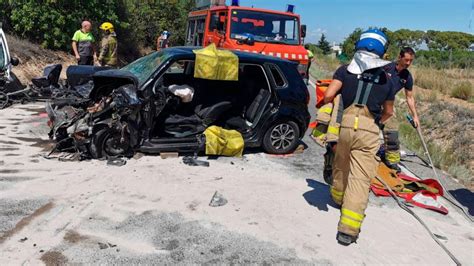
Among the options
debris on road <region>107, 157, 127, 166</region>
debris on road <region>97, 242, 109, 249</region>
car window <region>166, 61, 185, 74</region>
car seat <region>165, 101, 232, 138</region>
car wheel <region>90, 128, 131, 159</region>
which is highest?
car window <region>166, 61, 185, 74</region>

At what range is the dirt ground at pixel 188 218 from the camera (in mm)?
4012

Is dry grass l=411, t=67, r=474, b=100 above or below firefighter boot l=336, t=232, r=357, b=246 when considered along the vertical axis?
above

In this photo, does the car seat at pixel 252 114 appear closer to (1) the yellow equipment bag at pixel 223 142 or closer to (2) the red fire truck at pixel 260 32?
(1) the yellow equipment bag at pixel 223 142

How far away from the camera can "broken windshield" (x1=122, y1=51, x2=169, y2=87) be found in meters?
6.28

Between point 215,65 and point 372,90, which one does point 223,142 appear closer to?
point 215,65

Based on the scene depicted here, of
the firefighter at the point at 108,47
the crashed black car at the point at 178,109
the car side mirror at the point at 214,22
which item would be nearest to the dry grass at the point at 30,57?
the firefighter at the point at 108,47

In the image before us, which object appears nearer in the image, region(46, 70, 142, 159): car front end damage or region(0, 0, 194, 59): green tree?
region(46, 70, 142, 159): car front end damage

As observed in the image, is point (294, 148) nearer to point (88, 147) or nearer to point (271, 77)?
point (271, 77)

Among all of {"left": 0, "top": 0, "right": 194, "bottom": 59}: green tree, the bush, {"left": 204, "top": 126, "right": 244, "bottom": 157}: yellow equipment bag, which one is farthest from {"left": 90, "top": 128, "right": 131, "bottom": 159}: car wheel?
the bush

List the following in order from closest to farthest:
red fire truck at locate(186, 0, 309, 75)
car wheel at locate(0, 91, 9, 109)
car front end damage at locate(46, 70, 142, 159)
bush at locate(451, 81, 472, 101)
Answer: car front end damage at locate(46, 70, 142, 159) → car wheel at locate(0, 91, 9, 109) → red fire truck at locate(186, 0, 309, 75) → bush at locate(451, 81, 472, 101)

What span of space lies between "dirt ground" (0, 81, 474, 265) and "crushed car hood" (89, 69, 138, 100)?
1035mm

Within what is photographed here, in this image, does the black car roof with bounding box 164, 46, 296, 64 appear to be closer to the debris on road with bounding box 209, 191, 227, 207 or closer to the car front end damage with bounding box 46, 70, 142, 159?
the car front end damage with bounding box 46, 70, 142, 159

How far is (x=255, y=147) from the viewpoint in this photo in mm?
7312

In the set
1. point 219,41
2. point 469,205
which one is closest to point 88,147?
point 469,205
